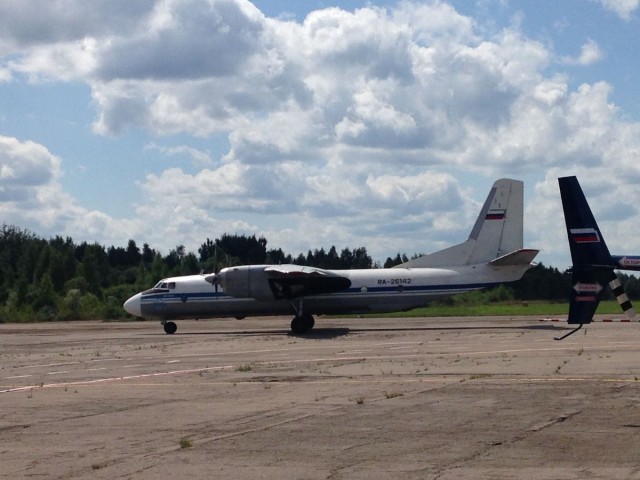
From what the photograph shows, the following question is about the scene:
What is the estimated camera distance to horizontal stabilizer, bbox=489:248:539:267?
3944 centimetres

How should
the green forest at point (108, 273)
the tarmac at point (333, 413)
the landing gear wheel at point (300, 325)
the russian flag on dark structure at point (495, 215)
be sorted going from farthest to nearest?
1. the green forest at point (108, 273)
2. the russian flag on dark structure at point (495, 215)
3. the landing gear wheel at point (300, 325)
4. the tarmac at point (333, 413)

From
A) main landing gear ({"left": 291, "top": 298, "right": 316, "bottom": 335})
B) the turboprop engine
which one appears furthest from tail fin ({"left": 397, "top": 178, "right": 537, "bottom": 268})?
the turboprop engine

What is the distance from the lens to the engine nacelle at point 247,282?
41.1 meters

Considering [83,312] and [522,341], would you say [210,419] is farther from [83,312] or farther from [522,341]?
[83,312]

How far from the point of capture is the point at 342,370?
2312cm

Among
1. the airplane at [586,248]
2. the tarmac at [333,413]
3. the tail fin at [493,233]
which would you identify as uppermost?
the tail fin at [493,233]

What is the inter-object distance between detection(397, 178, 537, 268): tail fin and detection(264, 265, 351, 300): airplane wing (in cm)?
356

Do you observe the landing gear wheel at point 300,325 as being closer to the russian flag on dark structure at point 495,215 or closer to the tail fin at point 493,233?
Result: the tail fin at point 493,233

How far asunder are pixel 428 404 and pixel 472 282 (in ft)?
82.6

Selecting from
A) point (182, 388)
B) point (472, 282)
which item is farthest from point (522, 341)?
point (182, 388)

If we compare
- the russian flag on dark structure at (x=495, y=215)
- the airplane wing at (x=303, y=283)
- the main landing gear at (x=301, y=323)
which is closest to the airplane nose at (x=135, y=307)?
the airplane wing at (x=303, y=283)

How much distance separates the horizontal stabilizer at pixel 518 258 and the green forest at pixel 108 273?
370 cm

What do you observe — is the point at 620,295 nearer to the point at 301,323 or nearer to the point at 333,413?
the point at 333,413

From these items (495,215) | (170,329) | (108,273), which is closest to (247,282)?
(170,329)
